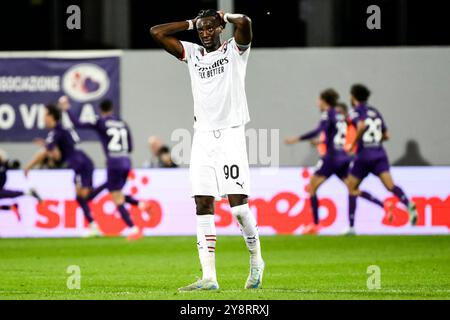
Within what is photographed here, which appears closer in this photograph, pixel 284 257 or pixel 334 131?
pixel 284 257

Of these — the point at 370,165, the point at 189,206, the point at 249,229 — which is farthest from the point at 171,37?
the point at 189,206

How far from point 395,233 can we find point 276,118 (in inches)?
180

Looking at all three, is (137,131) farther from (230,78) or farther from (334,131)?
(230,78)

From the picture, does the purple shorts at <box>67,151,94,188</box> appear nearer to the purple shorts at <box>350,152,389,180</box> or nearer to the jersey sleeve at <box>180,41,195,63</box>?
the purple shorts at <box>350,152,389,180</box>

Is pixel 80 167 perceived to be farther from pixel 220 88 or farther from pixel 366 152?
pixel 220 88

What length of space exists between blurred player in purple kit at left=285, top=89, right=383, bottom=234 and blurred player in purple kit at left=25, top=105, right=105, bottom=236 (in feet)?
11.0

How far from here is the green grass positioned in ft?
34.2

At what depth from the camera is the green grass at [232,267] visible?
10.4m

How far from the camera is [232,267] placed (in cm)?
1397

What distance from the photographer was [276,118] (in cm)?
2347

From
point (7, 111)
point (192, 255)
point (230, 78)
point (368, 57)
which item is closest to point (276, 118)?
point (368, 57)

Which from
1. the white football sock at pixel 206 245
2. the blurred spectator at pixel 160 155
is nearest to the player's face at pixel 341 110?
the blurred spectator at pixel 160 155

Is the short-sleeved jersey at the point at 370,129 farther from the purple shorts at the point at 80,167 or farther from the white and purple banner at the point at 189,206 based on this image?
the purple shorts at the point at 80,167

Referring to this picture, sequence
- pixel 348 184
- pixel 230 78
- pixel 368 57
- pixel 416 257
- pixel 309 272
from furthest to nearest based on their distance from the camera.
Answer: pixel 368 57, pixel 348 184, pixel 416 257, pixel 309 272, pixel 230 78
